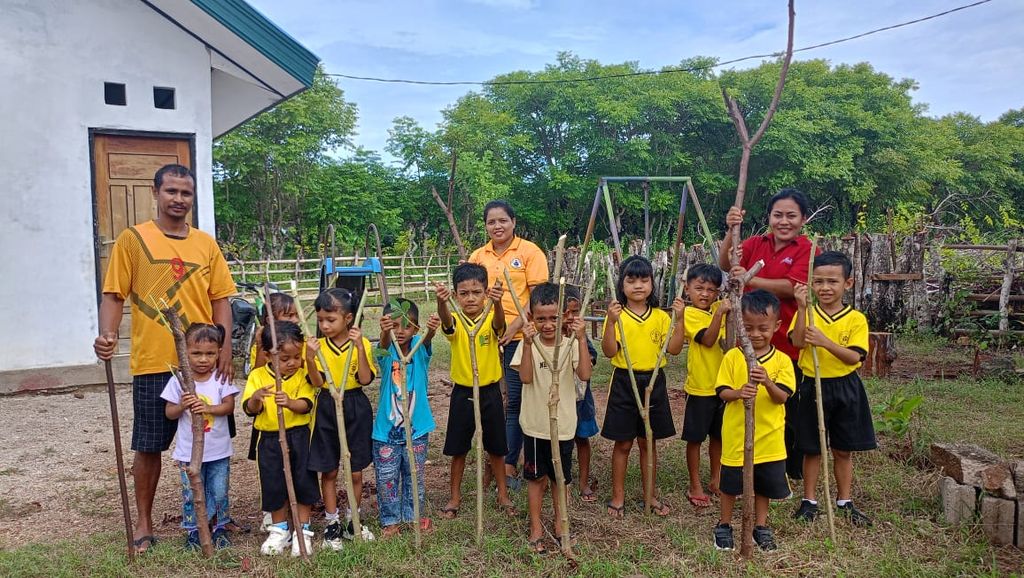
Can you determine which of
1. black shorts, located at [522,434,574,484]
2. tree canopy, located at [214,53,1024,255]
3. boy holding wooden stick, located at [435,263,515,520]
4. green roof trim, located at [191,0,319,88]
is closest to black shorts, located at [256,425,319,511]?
boy holding wooden stick, located at [435,263,515,520]

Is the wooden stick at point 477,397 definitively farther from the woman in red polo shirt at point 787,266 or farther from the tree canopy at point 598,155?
the tree canopy at point 598,155

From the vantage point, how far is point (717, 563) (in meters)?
3.03

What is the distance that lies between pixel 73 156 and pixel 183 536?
4774 millimetres

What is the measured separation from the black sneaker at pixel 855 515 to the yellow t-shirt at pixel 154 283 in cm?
333

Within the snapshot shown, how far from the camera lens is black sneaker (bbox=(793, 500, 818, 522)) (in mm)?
3449

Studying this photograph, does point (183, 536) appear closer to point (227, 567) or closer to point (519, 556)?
point (227, 567)

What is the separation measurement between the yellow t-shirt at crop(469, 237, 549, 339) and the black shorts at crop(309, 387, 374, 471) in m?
0.94

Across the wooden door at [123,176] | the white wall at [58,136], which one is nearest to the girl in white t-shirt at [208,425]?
the wooden door at [123,176]

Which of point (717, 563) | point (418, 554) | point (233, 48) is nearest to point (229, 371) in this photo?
point (418, 554)

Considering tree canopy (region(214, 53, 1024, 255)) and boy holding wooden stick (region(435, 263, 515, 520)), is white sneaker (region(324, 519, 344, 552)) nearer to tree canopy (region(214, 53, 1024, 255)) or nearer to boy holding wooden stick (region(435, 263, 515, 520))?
boy holding wooden stick (region(435, 263, 515, 520))

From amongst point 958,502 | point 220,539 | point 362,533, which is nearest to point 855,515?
point 958,502

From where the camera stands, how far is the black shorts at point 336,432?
3242mm

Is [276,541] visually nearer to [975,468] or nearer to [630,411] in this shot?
[630,411]

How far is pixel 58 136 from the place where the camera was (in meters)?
6.46
